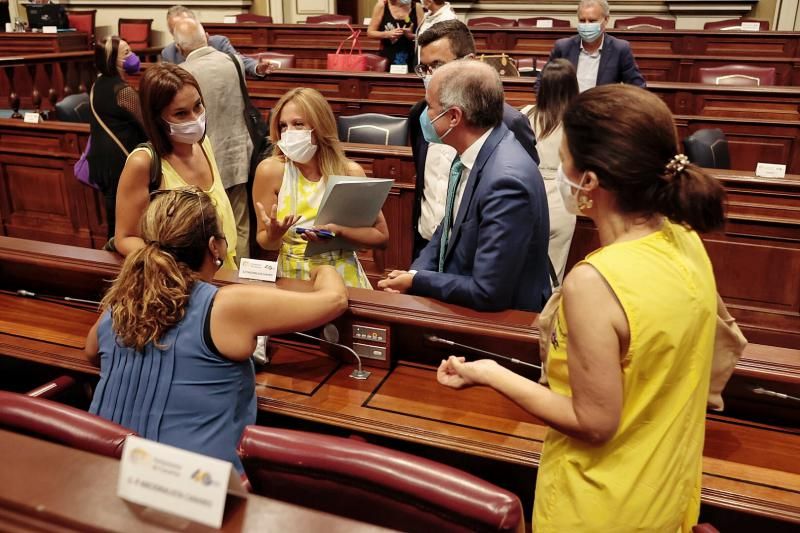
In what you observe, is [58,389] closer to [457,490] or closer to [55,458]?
[55,458]

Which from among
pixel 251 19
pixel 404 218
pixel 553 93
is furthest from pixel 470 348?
pixel 251 19

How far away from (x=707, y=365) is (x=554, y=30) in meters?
6.25

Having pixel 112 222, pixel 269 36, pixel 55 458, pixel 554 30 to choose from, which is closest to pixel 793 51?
pixel 554 30

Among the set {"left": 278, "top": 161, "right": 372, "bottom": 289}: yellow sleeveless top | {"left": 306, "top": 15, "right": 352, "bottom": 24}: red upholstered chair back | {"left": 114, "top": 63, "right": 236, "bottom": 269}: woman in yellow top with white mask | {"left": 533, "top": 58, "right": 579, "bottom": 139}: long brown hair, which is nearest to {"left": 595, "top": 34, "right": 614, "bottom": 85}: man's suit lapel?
{"left": 533, "top": 58, "right": 579, "bottom": 139}: long brown hair

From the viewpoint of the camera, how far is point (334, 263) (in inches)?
91.5

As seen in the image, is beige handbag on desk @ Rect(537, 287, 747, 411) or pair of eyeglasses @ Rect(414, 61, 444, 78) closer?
beige handbag on desk @ Rect(537, 287, 747, 411)

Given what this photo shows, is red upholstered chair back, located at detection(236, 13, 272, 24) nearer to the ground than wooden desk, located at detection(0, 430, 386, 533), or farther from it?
farther from it

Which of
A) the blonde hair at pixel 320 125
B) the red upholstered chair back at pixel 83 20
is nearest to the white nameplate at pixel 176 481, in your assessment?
the blonde hair at pixel 320 125

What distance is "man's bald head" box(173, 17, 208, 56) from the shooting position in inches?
132

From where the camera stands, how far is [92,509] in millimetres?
800

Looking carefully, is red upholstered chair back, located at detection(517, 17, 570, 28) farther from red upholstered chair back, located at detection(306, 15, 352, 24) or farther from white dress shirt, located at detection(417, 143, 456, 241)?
white dress shirt, located at detection(417, 143, 456, 241)

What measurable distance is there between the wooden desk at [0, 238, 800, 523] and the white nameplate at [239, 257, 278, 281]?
4 cm

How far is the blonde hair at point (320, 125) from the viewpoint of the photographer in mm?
2299

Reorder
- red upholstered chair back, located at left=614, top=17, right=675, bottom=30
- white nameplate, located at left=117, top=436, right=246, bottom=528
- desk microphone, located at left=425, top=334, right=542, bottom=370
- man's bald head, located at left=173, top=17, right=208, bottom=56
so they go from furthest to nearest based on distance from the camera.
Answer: red upholstered chair back, located at left=614, top=17, right=675, bottom=30, man's bald head, located at left=173, top=17, right=208, bottom=56, desk microphone, located at left=425, top=334, right=542, bottom=370, white nameplate, located at left=117, top=436, right=246, bottom=528
